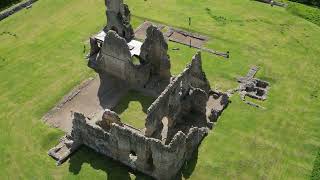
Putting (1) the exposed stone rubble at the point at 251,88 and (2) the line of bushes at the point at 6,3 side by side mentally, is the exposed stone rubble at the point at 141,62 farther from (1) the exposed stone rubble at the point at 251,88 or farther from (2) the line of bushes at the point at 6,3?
(2) the line of bushes at the point at 6,3

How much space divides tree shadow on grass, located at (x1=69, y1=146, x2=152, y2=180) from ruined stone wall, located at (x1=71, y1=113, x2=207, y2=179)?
0.50m

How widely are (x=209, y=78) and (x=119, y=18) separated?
47.3 feet

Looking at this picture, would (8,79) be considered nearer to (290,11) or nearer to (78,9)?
(78,9)

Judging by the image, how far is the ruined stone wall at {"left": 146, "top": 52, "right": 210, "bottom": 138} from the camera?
42.0 meters

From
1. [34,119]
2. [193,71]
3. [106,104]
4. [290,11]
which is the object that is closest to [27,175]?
[34,119]

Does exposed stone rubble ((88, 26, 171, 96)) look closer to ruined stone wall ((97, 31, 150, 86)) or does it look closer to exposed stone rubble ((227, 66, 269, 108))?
ruined stone wall ((97, 31, 150, 86))

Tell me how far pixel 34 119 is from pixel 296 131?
29.3 m

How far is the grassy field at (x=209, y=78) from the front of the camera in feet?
141

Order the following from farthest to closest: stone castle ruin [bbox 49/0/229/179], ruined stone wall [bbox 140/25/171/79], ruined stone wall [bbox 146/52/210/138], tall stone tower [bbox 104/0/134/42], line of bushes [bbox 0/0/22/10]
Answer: line of bushes [bbox 0/0/22/10] → tall stone tower [bbox 104/0/134/42] → ruined stone wall [bbox 140/25/171/79] → ruined stone wall [bbox 146/52/210/138] → stone castle ruin [bbox 49/0/229/179]

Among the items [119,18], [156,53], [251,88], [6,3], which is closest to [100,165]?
[156,53]

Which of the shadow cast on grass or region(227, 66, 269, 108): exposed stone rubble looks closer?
the shadow cast on grass

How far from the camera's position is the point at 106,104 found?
50344mm

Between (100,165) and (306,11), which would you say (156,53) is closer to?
(100,165)

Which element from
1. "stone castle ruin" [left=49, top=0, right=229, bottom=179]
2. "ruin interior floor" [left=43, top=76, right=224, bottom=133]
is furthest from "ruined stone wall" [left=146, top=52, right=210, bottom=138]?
"ruin interior floor" [left=43, top=76, right=224, bottom=133]
